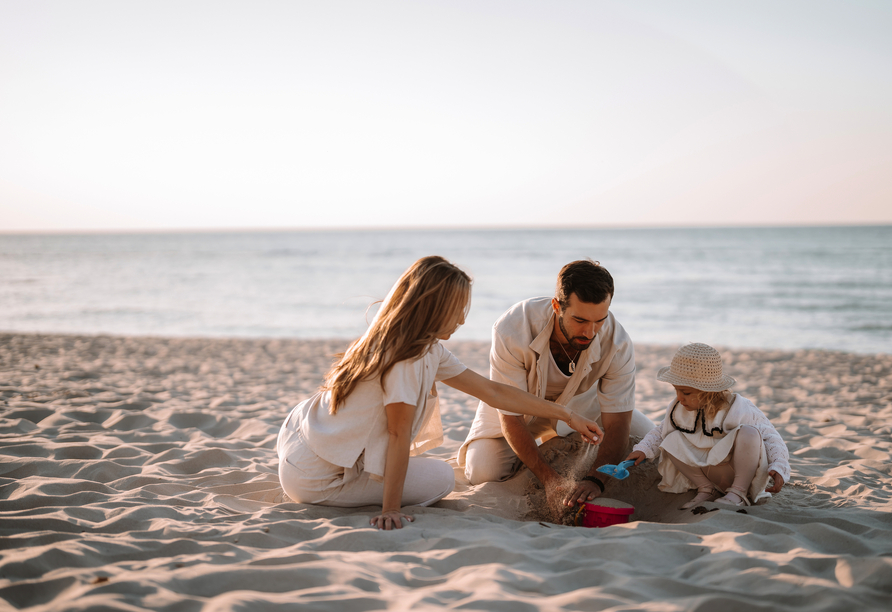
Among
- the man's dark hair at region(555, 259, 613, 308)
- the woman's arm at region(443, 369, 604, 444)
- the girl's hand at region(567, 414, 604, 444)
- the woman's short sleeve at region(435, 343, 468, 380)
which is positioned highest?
the man's dark hair at region(555, 259, 613, 308)

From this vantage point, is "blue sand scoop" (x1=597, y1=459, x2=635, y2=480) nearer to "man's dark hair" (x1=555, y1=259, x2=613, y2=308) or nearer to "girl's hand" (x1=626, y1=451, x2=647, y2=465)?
"girl's hand" (x1=626, y1=451, x2=647, y2=465)

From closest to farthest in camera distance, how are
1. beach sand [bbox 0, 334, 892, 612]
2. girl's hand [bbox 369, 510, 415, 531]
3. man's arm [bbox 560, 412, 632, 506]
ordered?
beach sand [bbox 0, 334, 892, 612]
girl's hand [bbox 369, 510, 415, 531]
man's arm [bbox 560, 412, 632, 506]

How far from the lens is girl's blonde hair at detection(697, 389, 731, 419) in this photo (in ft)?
9.87

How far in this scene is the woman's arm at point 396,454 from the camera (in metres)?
2.68

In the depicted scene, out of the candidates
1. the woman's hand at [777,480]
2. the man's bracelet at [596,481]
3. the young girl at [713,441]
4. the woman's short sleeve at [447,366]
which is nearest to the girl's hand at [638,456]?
the young girl at [713,441]

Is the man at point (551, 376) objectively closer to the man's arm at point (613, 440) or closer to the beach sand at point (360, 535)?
the man's arm at point (613, 440)

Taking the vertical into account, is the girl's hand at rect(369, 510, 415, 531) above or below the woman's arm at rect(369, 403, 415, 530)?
below

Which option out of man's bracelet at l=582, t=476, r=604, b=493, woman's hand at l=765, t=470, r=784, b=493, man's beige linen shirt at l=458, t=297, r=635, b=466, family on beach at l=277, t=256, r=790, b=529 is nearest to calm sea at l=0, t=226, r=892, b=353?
man's beige linen shirt at l=458, t=297, r=635, b=466

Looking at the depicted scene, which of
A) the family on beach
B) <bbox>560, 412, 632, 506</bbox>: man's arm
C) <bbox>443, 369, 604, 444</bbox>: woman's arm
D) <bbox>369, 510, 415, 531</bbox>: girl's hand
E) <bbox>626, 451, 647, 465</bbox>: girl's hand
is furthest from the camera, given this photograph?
<bbox>560, 412, 632, 506</bbox>: man's arm

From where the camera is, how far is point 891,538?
242 centimetres

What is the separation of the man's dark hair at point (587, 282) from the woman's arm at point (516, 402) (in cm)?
56

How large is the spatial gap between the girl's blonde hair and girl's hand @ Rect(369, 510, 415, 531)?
1678 mm

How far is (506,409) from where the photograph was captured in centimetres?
307

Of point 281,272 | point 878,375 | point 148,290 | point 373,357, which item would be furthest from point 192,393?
point 281,272
